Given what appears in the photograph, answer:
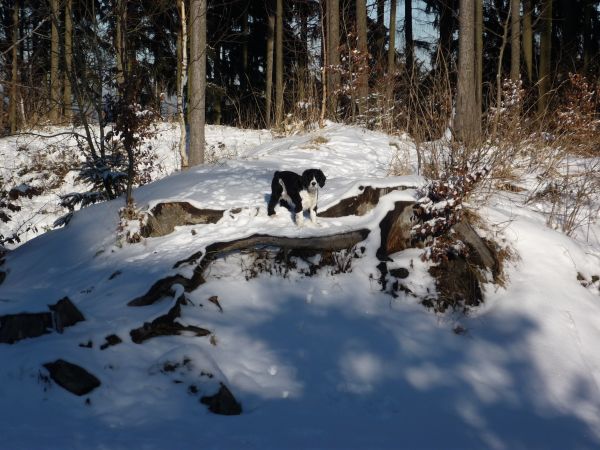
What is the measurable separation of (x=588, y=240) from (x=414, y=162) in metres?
2.89

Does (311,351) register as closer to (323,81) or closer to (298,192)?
(298,192)

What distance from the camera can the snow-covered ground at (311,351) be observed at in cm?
339

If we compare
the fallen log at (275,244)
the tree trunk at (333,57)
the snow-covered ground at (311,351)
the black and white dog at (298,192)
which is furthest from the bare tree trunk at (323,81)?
the fallen log at (275,244)

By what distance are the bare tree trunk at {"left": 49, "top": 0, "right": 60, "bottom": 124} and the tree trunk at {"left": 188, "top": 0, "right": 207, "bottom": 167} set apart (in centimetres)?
234

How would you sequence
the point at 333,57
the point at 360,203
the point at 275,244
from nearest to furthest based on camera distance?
the point at 275,244
the point at 360,203
the point at 333,57

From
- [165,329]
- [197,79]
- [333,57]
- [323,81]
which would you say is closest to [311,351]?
[165,329]

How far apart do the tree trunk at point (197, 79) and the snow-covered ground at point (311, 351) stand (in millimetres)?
3461

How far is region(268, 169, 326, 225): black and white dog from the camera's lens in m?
5.86

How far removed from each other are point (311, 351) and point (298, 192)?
2158 millimetres

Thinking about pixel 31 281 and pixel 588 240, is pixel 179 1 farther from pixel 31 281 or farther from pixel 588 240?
pixel 588 240

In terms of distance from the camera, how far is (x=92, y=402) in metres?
3.50

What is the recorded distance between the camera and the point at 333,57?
43.6 ft

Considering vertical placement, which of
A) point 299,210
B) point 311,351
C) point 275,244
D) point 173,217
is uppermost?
point 299,210

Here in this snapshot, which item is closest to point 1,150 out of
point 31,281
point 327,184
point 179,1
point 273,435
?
point 179,1
